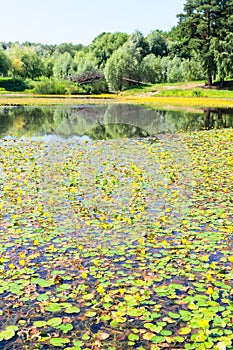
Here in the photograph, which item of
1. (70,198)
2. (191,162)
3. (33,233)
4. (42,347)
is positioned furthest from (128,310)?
(191,162)

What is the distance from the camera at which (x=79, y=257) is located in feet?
16.3

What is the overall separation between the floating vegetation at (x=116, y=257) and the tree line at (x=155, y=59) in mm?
35528

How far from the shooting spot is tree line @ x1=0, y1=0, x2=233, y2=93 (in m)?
43.5

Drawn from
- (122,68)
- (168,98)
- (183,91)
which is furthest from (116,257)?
(122,68)

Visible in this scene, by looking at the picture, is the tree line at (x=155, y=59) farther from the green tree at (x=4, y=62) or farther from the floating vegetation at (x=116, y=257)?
the floating vegetation at (x=116, y=257)

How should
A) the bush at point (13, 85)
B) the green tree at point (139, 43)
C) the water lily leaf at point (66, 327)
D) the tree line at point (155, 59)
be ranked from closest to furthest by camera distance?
the water lily leaf at point (66, 327), the tree line at point (155, 59), the bush at point (13, 85), the green tree at point (139, 43)

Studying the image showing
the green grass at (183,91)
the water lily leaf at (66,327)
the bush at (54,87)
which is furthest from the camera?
the bush at (54,87)

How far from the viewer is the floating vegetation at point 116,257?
3.52m

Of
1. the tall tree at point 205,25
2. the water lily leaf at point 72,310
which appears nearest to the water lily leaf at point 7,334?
the water lily leaf at point 72,310

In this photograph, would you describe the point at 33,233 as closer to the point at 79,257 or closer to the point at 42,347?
the point at 79,257

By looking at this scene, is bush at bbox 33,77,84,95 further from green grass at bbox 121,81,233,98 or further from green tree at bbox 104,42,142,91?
green grass at bbox 121,81,233,98

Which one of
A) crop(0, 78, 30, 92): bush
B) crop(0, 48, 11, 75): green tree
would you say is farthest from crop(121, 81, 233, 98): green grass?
crop(0, 48, 11, 75): green tree

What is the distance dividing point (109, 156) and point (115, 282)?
295 inches

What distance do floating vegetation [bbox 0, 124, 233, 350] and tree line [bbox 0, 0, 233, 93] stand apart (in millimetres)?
35528
